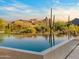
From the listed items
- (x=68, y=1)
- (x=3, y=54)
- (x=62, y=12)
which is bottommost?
(x=3, y=54)

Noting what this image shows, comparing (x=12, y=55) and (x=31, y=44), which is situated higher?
(x=12, y=55)

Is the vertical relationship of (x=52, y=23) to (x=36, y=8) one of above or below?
below

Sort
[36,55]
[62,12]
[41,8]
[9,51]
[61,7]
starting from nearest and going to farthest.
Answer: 1. [36,55]
2. [9,51]
3. [62,12]
4. [61,7]
5. [41,8]

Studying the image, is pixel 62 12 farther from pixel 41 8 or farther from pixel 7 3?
pixel 7 3

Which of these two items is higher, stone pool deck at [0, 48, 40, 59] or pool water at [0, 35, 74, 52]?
stone pool deck at [0, 48, 40, 59]

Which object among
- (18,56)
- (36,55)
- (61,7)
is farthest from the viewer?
(61,7)

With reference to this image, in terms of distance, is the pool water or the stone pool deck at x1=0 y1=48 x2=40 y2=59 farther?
the pool water

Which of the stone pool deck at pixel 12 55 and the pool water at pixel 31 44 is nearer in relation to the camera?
the stone pool deck at pixel 12 55

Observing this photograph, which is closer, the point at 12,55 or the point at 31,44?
the point at 12,55

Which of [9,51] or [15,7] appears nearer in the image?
[9,51]

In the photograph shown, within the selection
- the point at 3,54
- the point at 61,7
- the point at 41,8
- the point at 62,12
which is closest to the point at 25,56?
the point at 3,54

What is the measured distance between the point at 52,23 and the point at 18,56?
17911mm

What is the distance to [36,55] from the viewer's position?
2176 mm

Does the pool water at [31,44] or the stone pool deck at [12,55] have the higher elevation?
the stone pool deck at [12,55]
